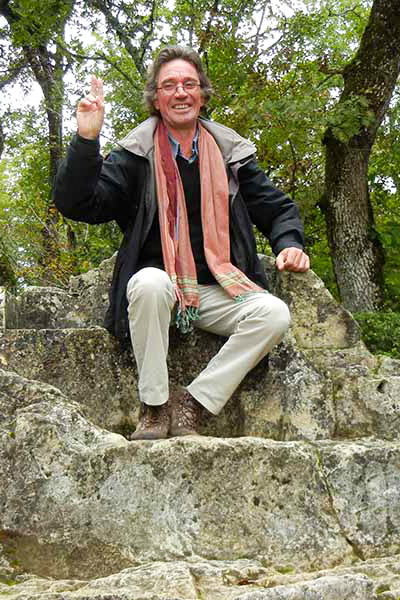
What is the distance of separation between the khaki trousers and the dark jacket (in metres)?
0.29

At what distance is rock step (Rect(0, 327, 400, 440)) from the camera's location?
12.0 feet

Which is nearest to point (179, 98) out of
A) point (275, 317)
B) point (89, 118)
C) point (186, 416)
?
point (89, 118)

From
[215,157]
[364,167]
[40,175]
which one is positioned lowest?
[215,157]

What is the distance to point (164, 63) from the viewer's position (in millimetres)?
4004

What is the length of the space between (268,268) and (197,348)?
0.85m

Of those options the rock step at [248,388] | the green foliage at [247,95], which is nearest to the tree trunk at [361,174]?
the green foliage at [247,95]

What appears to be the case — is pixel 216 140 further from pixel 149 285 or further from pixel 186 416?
pixel 186 416

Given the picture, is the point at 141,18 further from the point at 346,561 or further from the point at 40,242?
the point at 346,561

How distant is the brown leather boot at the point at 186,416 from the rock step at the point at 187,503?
507 mm

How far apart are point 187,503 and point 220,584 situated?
0.38m

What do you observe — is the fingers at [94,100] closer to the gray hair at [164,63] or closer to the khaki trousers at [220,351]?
the gray hair at [164,63]

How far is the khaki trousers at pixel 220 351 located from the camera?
3281 millimetres

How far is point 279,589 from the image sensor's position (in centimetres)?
222

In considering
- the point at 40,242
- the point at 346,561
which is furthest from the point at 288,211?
the point at 40,242
